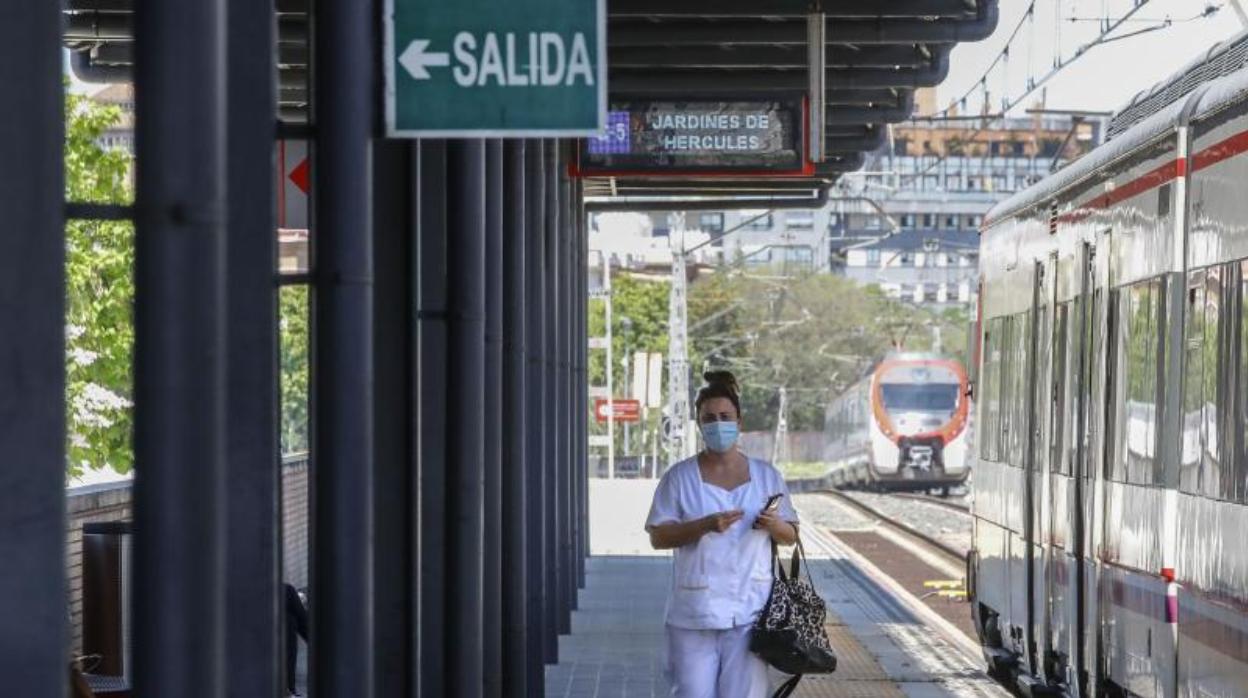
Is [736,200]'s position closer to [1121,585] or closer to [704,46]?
[704,46]

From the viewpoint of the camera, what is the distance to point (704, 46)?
19531mm

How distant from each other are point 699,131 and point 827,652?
9278 mm

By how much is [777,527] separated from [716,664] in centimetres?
59

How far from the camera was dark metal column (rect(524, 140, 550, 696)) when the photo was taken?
16891 mm

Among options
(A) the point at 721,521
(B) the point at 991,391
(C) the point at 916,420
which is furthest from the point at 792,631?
(C) the point at 916,420

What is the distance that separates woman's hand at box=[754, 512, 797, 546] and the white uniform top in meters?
0.05

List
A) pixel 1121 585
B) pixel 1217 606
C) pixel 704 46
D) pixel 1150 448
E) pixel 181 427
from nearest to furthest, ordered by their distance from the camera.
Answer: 1. pixel 181 427
2. pixel 1217 606
3. pixel 1150 448
4. pixel 1121 585
5. pixel 704 46

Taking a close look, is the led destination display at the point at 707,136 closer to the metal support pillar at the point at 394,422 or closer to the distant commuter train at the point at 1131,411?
the distant commuter train at the point at 1131,411

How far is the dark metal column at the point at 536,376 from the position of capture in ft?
55.4

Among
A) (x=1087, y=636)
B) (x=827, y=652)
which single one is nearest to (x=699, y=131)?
(x=1087, y=636)

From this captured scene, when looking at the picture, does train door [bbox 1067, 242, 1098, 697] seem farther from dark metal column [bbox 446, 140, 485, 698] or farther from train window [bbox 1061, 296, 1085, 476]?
dark metal column [bbox 446, 140, 485, 698]

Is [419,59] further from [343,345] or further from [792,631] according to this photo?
[792,631]

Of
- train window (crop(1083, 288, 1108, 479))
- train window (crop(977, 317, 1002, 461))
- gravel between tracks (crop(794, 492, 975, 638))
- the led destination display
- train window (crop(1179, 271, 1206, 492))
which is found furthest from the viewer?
gravel between tracks (crop(794, 492, 975, 638))

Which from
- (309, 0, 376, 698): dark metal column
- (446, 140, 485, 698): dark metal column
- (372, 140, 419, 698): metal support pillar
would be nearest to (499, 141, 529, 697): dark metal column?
(446, 140, 485, 698): dark metal column
